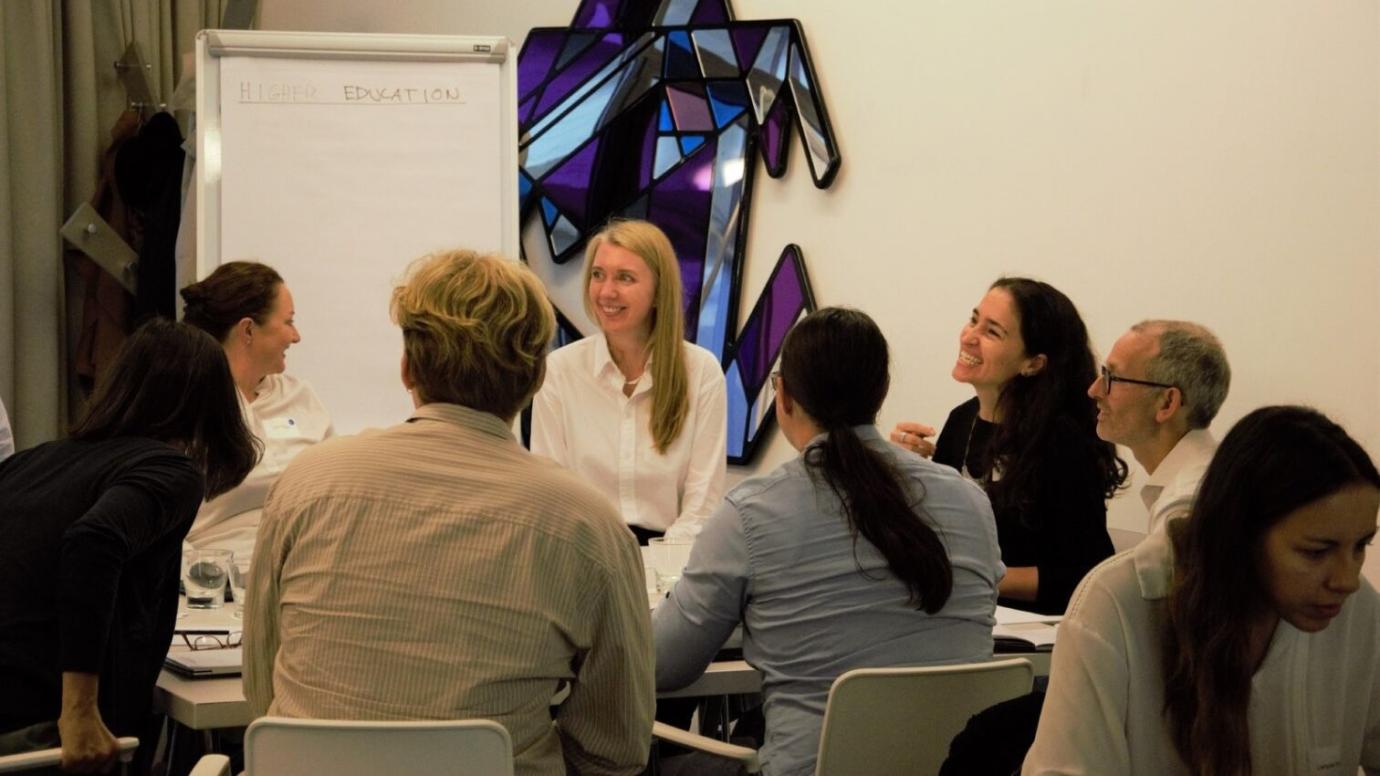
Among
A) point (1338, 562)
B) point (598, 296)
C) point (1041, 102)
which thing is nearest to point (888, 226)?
point (1041, 102)

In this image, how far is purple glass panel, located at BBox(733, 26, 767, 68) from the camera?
4.93 meters

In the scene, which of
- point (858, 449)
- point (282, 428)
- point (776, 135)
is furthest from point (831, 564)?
point (776, 135)

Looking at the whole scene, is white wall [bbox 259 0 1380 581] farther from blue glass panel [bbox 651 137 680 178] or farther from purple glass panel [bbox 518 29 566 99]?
purple glass panel [bbox 518 29 566 99]

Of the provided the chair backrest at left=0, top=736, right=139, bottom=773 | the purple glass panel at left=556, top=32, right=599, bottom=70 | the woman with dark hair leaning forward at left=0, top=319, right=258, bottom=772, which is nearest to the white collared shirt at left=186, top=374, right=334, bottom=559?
the woman with dark hair leaning forward at left=0, top=319, right=258, bottom=772

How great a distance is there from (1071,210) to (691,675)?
82.7 inches

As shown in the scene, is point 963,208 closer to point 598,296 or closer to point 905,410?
point 905,410

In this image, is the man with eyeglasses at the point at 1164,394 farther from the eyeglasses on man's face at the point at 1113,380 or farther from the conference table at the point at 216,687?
the conference table at the point at 216,687

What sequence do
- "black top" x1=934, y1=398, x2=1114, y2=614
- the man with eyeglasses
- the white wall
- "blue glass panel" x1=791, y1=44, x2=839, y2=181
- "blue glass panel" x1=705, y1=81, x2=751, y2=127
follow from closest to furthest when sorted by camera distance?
the man with eyeglasses, "black top" x1=934, y1=398, x2=1114, y2=614, the white wall, "blue glass panel" x1=791, y1=44, x2=839, y2=181, "blue glass panel" x1=705, y1=81, x2=751, y2=127

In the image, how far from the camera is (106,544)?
2225mm

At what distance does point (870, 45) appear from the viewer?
15.3ft

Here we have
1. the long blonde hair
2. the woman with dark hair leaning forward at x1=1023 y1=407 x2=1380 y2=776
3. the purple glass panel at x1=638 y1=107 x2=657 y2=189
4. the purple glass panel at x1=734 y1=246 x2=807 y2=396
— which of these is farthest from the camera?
the purple glass panel at x1=638 y1=107 x2=657 y2=189

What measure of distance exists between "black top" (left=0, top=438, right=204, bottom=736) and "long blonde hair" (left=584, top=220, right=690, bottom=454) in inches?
65.7

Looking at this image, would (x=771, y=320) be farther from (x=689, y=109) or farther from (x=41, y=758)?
(x=41, y=758)

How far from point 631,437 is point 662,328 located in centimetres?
29
